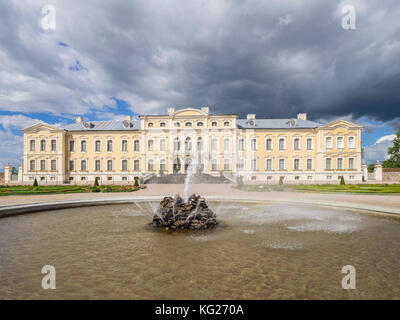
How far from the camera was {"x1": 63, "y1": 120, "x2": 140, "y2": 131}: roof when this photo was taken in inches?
1446

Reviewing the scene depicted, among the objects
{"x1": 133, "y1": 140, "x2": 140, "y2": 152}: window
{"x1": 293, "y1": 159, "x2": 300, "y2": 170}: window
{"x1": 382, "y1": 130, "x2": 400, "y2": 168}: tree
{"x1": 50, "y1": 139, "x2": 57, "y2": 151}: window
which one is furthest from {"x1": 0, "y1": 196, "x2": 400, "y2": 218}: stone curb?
{"x1": 382, "y1": 130, "x2": 400, "y2": 168}: tree

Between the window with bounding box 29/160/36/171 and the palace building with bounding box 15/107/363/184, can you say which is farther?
the window with bounding box 29/160/36/171

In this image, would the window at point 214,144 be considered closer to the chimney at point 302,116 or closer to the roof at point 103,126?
the roof at point 103,126

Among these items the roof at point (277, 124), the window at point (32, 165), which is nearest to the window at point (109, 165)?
the window at point (32, 165)

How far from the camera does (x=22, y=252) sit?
503 centimetres

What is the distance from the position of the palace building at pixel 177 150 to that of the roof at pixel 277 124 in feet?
0.69

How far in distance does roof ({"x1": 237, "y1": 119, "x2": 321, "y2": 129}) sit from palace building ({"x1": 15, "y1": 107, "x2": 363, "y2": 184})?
0.21 metres

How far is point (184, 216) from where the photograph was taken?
7.33 meters

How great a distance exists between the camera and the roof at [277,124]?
3591 cm

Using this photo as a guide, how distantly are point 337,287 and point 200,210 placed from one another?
4678 millimetres

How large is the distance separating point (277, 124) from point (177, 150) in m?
18.8

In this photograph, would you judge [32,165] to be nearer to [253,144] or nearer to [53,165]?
[53,165]

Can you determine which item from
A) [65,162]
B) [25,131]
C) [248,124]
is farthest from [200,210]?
[25,131]

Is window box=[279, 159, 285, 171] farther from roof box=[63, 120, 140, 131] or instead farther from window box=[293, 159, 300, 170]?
roof box=[63, 120, 140, 131]
